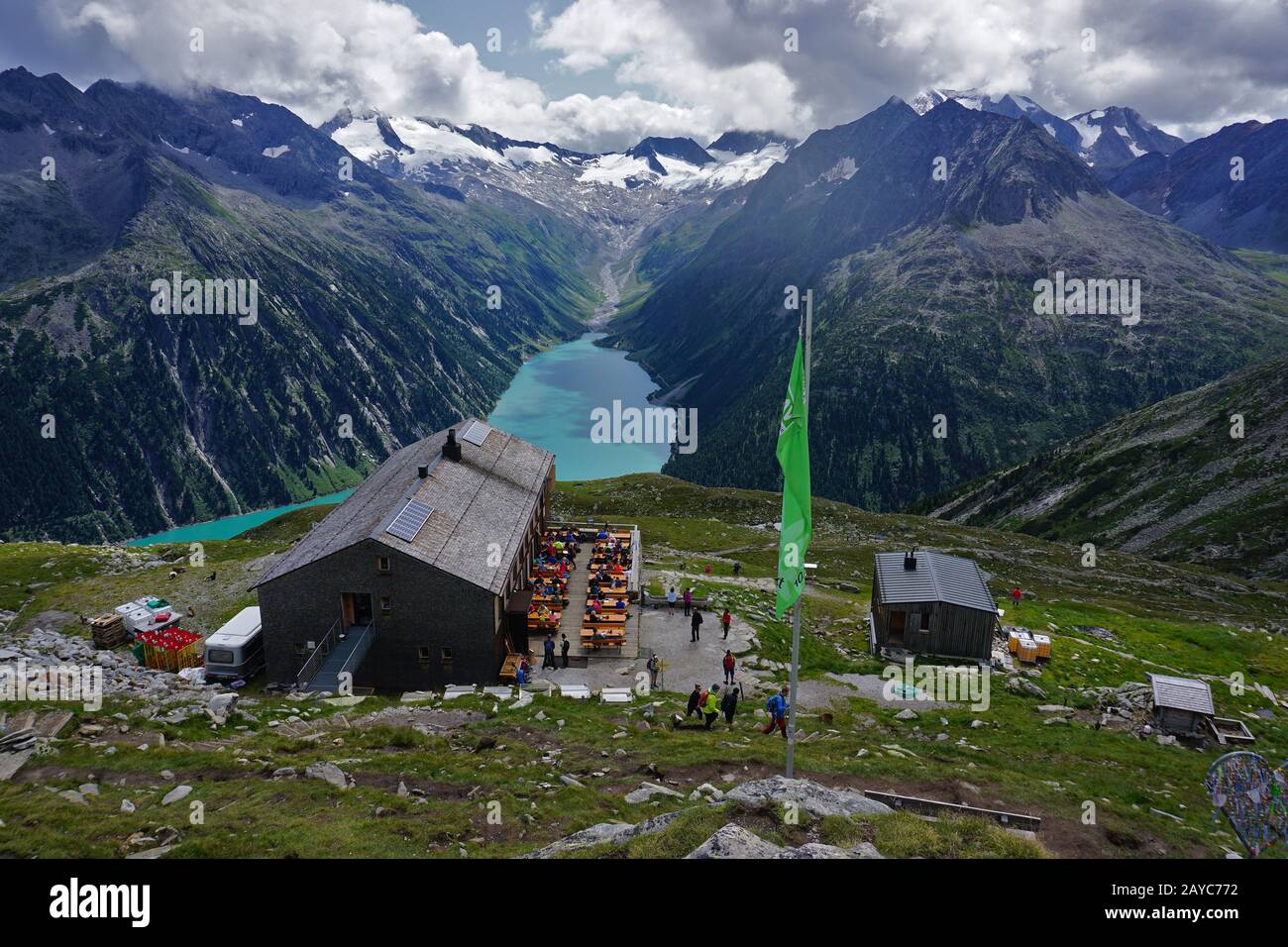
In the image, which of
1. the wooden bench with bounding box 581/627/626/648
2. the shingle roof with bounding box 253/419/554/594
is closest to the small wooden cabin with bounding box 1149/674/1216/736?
the wooden bench with bounding box 581/627/626/648

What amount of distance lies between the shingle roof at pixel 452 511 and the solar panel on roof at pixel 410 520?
0.29 metres

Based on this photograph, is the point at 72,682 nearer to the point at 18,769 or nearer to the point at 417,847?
the point at 18,769

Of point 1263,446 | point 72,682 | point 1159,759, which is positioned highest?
point 1263,446

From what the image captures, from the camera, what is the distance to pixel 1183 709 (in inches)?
1244

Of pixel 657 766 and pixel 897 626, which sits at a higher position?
pixel 897 626

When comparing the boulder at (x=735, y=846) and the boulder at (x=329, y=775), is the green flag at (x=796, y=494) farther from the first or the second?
the boulder at (x=329, y=775)

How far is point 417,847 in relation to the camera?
16656 millimetres

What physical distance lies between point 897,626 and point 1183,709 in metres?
15.3

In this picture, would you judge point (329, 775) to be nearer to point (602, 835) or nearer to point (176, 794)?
point (176, 794)

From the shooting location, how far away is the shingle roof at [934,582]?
43031 mm

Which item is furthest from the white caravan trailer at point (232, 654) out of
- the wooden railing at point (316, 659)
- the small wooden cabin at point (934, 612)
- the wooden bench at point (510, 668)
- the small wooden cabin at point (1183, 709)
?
the small wooden cabin at point (1183, 709)

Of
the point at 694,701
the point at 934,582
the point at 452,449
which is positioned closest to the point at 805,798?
the point at 694,701
